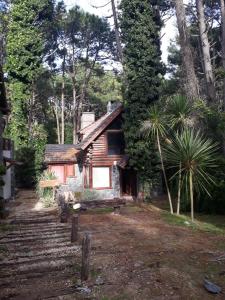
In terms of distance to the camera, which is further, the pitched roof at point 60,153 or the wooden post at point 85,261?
the pitched roof at point 60,153

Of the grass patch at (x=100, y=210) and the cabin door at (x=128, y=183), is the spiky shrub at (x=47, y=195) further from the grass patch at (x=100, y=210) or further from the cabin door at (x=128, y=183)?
the cabin door at (x=128, y=183)

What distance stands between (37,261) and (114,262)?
203 cm

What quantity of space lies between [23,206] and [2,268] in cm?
1083

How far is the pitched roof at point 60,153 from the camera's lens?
93.6 feet

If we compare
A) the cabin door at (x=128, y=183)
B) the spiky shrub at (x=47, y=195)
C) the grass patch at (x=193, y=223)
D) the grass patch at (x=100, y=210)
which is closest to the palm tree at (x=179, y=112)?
the grass patch at (x=193, y=223)

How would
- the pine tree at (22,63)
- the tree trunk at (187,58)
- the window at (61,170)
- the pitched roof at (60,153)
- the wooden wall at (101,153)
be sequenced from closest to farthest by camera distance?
the tree trunk at (187,58)
the wooden wall at (101,153)
the pitched roof at (60,153)
the window at (61,170)
the pine tree at (22,63)

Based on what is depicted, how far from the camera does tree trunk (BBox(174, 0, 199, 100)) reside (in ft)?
62.4

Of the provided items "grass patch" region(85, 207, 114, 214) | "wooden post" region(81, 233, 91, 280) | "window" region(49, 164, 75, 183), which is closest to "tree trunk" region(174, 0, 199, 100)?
"grass patch" region(85, 207, 114, 214)

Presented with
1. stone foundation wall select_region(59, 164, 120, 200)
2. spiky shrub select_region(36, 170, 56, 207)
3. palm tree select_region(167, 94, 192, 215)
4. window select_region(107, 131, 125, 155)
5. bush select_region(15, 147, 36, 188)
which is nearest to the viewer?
palm tree select_region(167, 94, 192, 215)

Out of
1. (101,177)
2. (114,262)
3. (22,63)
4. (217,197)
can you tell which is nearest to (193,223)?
(217,197)

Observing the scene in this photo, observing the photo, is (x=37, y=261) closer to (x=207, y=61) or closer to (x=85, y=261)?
(x=85, y=261)

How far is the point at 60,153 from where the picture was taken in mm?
29719

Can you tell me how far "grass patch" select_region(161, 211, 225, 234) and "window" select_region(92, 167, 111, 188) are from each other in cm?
946

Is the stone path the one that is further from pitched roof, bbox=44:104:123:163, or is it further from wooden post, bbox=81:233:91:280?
pitched roof, bbox=44:104:123:163
